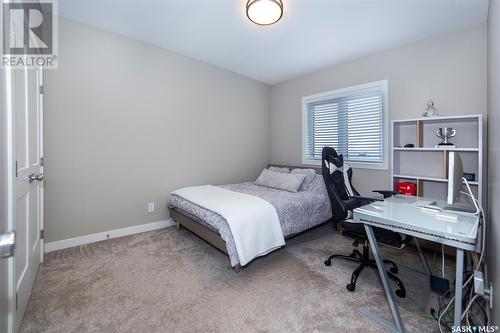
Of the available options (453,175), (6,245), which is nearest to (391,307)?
(453,175)

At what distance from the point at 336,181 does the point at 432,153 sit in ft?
4.58

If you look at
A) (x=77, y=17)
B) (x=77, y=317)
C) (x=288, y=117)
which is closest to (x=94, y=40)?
(x=77, y=17)

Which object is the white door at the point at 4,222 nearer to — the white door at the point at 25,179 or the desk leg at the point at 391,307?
the white door at the point at 25,179

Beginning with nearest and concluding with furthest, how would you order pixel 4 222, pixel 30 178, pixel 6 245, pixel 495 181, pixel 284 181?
pixel 6 245
pixel 4 222
pixel 495 181
pixel 30 178
pixel 284 181

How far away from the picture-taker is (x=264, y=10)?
210cm

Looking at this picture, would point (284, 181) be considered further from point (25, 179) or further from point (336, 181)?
point (25, 179)

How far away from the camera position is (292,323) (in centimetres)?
150

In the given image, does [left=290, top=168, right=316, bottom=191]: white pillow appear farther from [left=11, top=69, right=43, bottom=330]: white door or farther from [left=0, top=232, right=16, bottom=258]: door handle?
[left=0, top=232, right=16, bottom=258]: door handle

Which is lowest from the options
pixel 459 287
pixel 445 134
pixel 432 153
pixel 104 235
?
pixel 104 235

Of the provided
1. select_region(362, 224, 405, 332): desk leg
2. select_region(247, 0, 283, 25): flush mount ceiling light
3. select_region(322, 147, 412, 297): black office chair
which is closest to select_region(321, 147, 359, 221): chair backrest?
select_region(322, 147, 412, 297): black office chair

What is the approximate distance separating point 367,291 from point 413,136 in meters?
2.07

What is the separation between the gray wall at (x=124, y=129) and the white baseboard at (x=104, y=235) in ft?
0.23

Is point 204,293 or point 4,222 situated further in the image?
point 204,293

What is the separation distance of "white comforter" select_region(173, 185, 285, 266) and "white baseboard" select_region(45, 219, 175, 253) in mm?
1021
